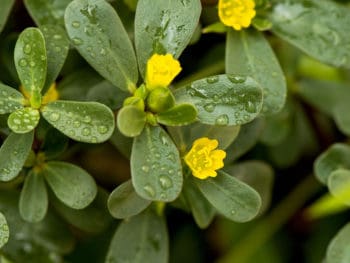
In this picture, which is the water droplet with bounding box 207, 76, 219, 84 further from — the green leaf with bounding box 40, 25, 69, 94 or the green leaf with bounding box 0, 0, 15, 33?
the green leaf with bounding box 0, 0, 15, 33

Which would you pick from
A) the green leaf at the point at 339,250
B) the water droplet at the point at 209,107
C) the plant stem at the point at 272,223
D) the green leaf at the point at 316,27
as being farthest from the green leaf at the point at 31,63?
the plant stem at the point at 272,223

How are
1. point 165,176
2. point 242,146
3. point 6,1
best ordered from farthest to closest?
point 242,146, point 6,1, point 165,176

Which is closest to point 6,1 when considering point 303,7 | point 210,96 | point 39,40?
point 39,40

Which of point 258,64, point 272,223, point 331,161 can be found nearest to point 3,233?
point 258,64

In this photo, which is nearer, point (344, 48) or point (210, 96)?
point (210, 96)

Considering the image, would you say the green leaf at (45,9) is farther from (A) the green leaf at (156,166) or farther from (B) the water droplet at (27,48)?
(A) the green leaf at (156,166)

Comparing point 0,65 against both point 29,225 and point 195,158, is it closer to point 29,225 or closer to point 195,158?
point 29,225
